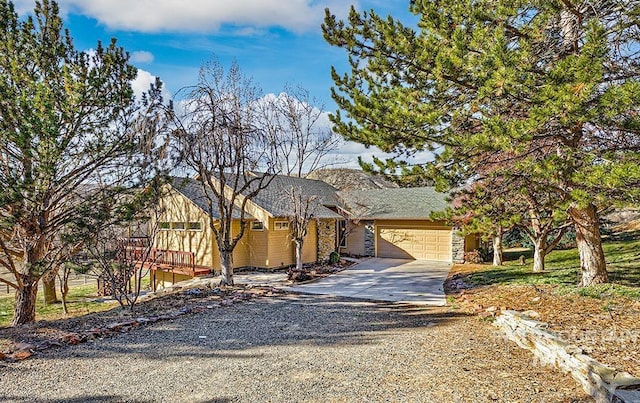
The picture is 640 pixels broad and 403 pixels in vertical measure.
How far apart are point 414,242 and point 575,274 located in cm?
917

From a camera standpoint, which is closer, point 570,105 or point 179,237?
point 570,105

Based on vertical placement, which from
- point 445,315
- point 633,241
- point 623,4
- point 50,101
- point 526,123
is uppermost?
point 623,4

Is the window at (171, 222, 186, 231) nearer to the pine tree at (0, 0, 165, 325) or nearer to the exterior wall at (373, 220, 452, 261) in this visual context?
the pine tree at (0, 0, 165, 325)

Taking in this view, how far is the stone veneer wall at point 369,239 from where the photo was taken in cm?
2072

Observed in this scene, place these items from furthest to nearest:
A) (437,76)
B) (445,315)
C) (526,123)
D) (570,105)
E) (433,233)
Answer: (433,233) < (445,315) < (437,76) < (526,123) < (570,105)

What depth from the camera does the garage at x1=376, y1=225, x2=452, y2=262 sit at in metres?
18.8

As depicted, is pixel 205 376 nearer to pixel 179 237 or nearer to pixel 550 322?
pixel 550 322

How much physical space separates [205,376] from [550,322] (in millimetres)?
5424

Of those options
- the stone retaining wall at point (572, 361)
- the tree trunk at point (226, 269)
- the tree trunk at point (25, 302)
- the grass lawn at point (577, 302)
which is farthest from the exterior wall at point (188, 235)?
Result: the stone retaining wall at point (572, 361)

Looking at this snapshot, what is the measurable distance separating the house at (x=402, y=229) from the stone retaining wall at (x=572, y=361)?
40.0 feet

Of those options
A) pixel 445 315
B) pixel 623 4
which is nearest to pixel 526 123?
pixel 623 4

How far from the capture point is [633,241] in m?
16.6

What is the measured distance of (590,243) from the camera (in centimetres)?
823

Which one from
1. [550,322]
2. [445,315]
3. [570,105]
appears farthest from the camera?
[445,315]
